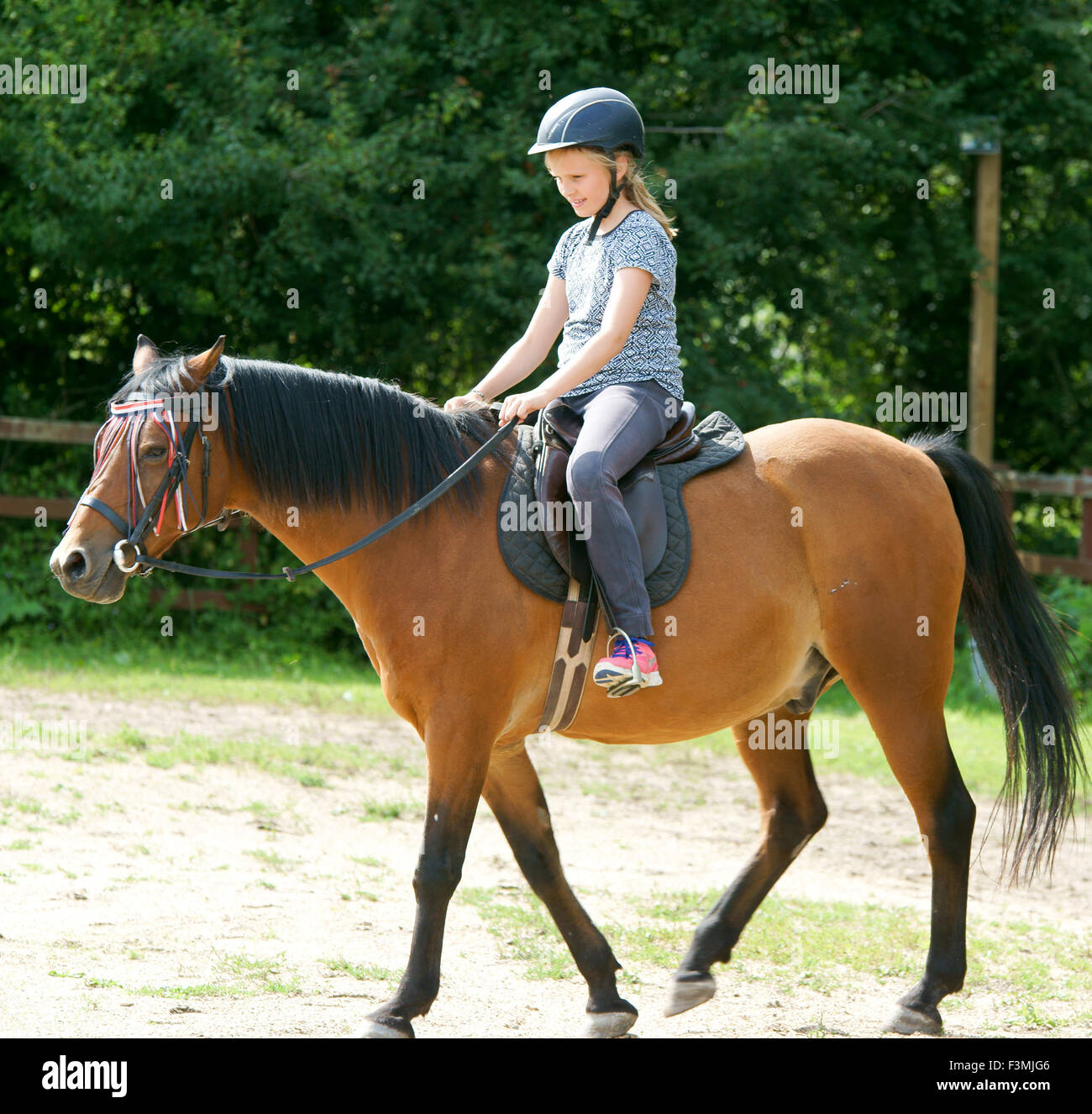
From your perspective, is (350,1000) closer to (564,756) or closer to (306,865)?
(306,865)

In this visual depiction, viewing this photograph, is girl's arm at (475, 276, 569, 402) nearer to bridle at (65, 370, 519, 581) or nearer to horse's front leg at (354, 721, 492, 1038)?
bridle at (65, 370, 519, 581)

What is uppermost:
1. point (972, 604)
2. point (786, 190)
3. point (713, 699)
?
point (786, 190)

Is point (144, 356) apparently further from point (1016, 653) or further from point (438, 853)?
point (1016, 653)

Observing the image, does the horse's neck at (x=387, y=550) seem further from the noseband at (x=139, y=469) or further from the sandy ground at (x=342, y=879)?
the sandy ground at (x=342, y=879)

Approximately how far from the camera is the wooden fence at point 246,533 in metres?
10.5

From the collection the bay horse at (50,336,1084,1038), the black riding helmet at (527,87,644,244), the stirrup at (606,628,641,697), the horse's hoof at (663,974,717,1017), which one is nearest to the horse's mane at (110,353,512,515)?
the bay horse at (50,336,1084,1038)

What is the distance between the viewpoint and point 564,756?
28.3 ft

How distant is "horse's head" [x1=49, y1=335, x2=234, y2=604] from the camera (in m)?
3.47

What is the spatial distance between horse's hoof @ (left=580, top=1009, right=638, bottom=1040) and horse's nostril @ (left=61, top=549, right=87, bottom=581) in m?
2.12

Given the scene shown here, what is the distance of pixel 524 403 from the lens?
3777mm

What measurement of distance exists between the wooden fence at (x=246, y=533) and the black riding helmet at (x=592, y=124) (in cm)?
728

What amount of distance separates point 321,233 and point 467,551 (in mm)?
7418

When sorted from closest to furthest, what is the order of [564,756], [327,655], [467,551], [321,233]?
[467,551], [564,756], [321,233], [327,655]

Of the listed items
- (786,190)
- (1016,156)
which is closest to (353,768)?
(786,190)
